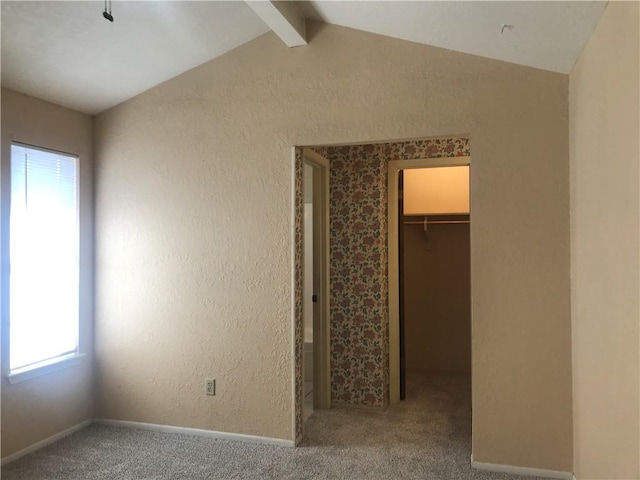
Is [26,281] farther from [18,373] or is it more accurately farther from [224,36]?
[224,36]

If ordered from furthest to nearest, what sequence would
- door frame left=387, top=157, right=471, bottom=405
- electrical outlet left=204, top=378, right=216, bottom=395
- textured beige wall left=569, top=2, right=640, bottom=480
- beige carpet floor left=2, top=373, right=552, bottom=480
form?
1. door frame left=387, top=157, right=471, bottom=405
2. electrical outlet left=204, top=378, right=216, bottom=395
3. beige carpet floor left=2, top=373, right=552, bottom=480
4. textured beige wall left=569, top=2, right=640, bottom=480

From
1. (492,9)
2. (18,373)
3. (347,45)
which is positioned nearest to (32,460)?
(18,373)

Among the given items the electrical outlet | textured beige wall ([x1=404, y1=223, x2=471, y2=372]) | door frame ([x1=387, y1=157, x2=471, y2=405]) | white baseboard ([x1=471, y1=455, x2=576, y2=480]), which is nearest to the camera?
white baseboard ([x1=471, y1=455, x2=576, y2=480])

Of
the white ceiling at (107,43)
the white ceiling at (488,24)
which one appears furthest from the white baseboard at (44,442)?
the white ceiling at (488,24)

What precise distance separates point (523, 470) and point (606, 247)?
1.53 m

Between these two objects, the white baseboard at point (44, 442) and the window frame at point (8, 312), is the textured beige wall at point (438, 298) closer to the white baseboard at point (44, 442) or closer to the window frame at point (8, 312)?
the white baseboard at point (44, 442)

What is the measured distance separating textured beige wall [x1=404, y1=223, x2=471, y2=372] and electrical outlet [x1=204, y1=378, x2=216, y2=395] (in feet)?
8.35

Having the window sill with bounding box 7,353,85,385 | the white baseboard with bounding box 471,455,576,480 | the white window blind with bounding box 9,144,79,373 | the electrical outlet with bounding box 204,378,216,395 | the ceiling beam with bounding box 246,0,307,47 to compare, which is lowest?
the white baseboard with bounding box 471,455,576,480

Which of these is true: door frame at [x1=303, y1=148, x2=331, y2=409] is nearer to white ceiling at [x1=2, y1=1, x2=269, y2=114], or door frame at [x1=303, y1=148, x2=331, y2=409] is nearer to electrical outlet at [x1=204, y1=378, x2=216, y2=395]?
electrical outlet at [x1=204, y1=378, x2=216, y2=395]

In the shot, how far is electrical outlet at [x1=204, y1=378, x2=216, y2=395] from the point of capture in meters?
3.46

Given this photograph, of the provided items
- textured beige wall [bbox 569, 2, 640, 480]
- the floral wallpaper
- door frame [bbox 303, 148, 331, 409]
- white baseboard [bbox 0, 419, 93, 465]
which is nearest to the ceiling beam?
the floral wallpaper

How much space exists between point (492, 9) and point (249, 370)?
103 inches

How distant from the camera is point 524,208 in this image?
2.87 m

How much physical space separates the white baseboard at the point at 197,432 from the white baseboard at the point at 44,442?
14cm
